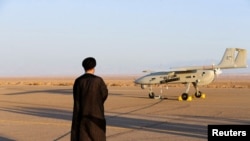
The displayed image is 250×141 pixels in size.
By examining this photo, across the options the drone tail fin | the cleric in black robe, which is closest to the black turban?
the cleric in black robe

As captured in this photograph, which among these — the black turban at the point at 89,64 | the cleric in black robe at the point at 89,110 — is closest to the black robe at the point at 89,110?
the cleric in black robe at the point at 89,110

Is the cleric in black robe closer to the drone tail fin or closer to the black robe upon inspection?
the black robe

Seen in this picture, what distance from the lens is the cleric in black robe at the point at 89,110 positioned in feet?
23.0

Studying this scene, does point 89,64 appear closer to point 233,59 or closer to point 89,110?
point 89,110

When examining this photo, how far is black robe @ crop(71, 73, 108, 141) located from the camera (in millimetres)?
7000

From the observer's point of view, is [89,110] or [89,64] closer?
[89,110]

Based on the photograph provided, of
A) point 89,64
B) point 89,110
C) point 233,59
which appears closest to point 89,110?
point 89,110

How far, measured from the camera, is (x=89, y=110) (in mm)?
7008

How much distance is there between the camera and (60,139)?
12.2 metres

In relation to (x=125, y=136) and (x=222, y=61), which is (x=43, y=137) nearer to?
(x=125, y=136)

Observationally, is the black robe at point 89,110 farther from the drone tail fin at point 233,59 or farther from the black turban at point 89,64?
the drone tail fin at point 233,59

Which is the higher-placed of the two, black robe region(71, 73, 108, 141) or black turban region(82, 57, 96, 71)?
black turban region(82, 57, 96, 71)

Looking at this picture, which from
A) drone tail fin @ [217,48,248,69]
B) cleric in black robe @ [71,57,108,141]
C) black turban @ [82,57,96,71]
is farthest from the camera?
drone tail fin @ [217,48,248,69]

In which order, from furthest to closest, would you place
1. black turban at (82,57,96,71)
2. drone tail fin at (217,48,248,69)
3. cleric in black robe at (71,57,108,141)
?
drone tail fin at (217,48,248,69) → black turban at (82,57,96,71) → cleric in black robe at (71,57,108,141)
